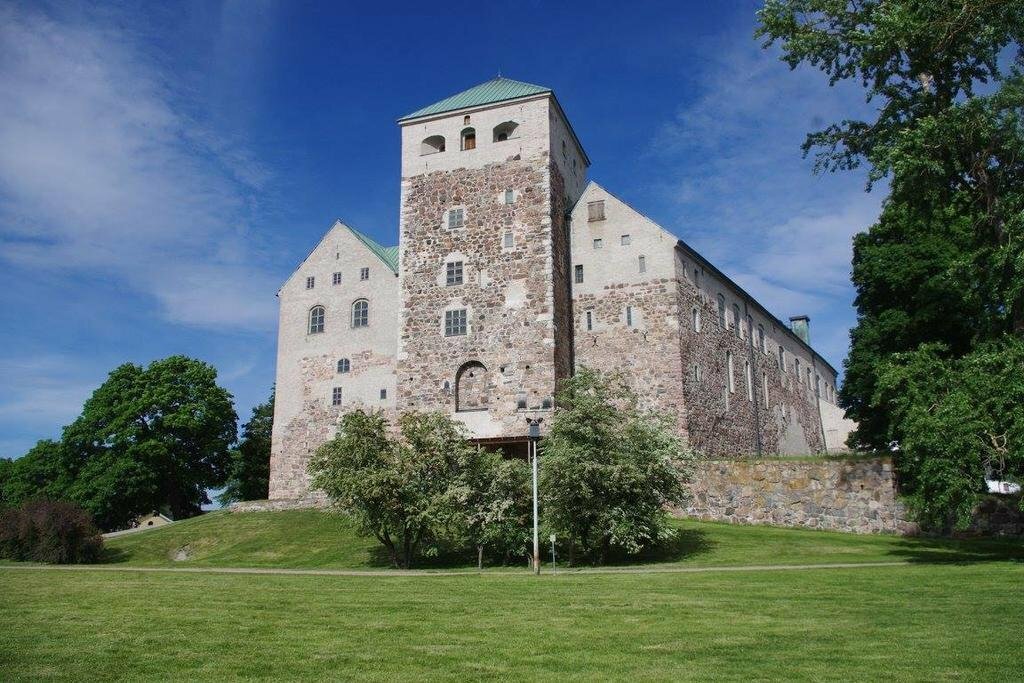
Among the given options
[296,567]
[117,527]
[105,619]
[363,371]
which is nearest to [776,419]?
[363,371]

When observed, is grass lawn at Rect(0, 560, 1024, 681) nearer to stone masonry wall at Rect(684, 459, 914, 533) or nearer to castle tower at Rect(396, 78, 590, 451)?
stone masonry wall at Rect(684, 459, 914, 533)

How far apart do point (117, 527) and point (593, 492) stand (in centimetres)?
3528

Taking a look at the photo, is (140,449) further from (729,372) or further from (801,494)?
(801,494)

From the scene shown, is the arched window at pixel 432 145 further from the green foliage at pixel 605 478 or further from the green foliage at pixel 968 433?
the green foliage at pixel 968 433

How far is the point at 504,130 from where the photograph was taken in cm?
4053

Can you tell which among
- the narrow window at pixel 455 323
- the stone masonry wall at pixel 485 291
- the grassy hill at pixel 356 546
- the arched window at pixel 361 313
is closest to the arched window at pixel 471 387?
the stone masonry wall at pixel 485 291

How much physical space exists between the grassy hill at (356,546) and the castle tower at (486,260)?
25.1ft

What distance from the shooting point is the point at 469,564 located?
26.9 meters

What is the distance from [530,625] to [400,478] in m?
16.2

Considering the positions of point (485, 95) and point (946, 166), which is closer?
point (946, 166)

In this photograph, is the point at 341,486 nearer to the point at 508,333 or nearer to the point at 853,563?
the point at 508,333

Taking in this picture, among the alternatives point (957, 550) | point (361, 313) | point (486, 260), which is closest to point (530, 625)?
point (957, 550)

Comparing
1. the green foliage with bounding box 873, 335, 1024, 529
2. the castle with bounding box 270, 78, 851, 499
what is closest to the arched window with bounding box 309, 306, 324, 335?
the castle with bounding box 270, 78, 851, 499

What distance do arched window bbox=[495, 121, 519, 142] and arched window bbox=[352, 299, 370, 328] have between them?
1124 centimetres
